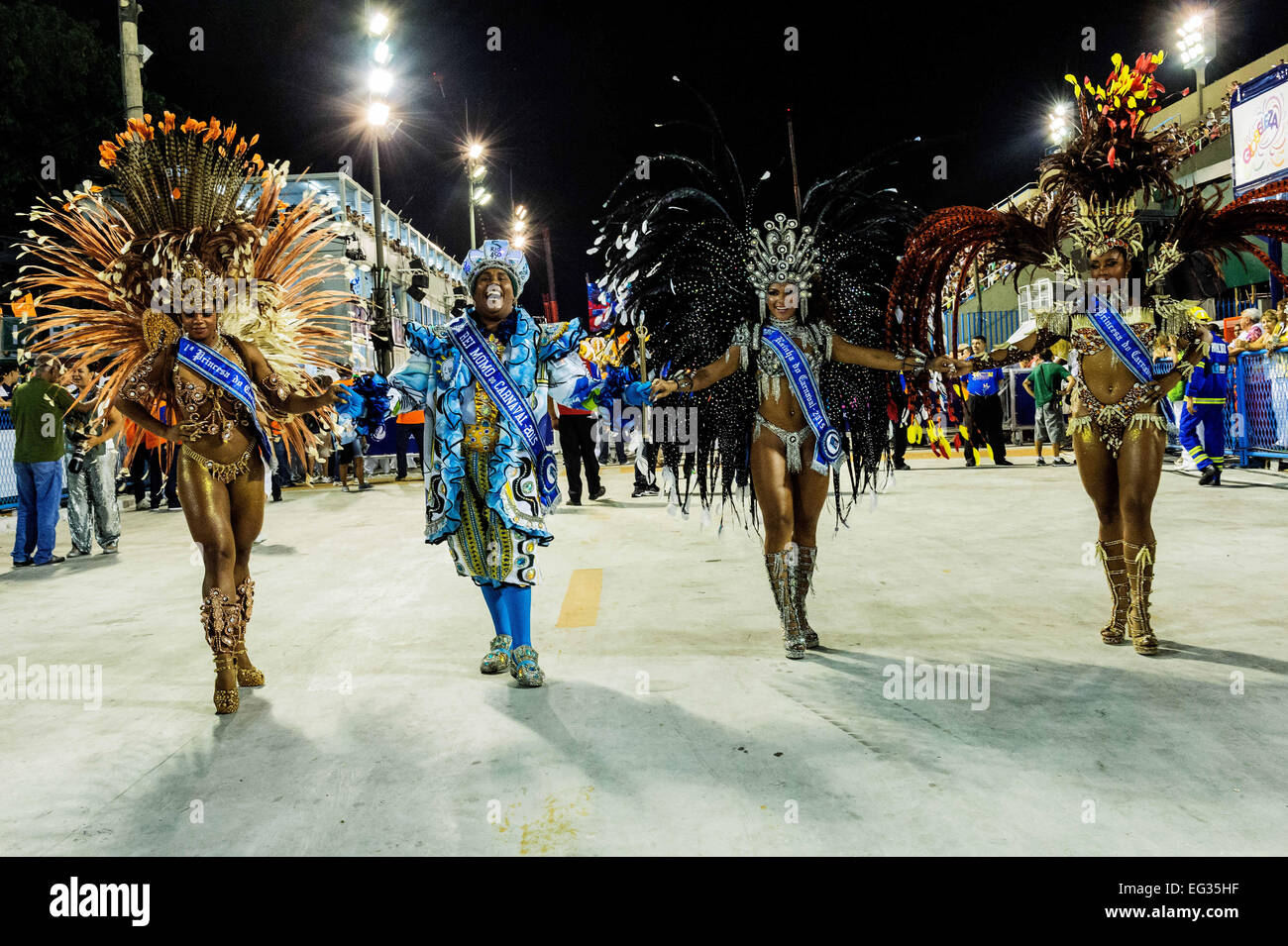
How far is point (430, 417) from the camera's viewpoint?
4.62m

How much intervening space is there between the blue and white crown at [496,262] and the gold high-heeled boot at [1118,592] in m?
3.51

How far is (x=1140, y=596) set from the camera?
14.9 ft

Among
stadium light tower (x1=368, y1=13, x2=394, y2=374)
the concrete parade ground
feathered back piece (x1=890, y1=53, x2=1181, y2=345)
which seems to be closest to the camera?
the concrete parade ground

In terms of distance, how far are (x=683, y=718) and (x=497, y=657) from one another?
4.15 feet

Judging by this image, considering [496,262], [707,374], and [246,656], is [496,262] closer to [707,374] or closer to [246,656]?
[707,374]

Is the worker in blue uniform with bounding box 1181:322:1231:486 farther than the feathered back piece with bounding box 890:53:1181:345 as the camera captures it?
Yes

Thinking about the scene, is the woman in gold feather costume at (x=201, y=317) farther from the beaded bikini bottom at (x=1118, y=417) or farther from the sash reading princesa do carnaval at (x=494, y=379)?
the beaded bikini bottom at (x=1118, y=417)

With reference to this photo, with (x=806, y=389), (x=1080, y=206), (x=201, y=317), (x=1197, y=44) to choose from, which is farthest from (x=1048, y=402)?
(x=1197, y=44)

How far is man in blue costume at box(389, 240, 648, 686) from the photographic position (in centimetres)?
445

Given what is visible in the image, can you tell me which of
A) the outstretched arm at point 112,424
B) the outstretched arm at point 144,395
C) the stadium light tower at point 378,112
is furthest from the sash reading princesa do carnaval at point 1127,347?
the stadium light tower at point 378,112

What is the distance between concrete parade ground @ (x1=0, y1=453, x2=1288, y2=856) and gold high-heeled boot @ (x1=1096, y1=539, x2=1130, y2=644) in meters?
0.11

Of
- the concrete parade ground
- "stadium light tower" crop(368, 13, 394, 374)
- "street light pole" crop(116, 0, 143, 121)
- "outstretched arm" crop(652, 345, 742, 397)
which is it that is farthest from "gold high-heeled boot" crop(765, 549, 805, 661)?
"stadium light tower" crop(368, 13, 394, 374)

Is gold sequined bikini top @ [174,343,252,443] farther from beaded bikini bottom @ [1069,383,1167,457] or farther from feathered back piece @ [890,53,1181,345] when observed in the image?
beaded bikini bottom @ [1069,383,1167,457]
